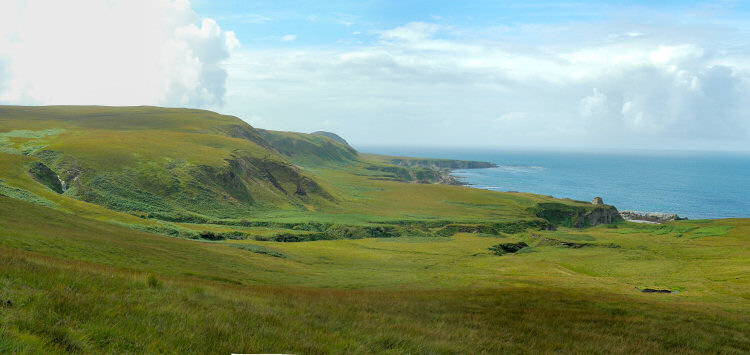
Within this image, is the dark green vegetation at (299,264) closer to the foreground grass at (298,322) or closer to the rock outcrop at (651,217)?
the foreground grass at (298,322)

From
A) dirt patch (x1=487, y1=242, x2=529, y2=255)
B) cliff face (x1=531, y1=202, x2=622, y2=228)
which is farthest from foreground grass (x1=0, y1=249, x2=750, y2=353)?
cliff face (x1=531, y1=202, x2=622, y2=228)

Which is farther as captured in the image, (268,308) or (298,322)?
(268,308)

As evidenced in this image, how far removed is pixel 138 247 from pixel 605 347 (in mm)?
30731

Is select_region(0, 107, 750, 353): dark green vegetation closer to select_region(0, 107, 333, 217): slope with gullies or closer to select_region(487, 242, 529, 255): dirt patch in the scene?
select_region(0, 107, 333, 217): slope with gullies

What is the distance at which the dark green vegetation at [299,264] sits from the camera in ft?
30.5

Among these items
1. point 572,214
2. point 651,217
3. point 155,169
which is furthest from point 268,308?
point 651,217

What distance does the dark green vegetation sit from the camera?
30.5ft

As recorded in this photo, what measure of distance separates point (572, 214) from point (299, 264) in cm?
10872

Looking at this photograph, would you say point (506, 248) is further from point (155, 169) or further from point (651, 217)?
point (651, 217)

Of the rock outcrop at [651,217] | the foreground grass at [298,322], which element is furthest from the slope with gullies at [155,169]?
the rock outcrop at [651,217]

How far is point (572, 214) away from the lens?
125 m

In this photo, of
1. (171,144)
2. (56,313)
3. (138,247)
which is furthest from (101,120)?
(56,313)

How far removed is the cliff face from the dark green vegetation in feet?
1.75

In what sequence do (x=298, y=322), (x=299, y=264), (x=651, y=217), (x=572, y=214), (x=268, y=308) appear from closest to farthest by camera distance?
(x=298, y=322) < (x=268, y=308) < (x=299, y=264) < (x=572, y=214) < (x=651, y=217)
